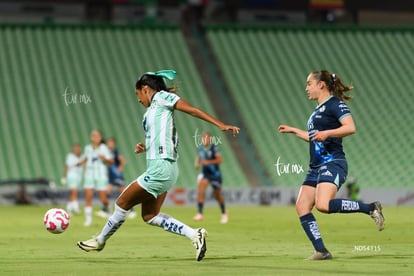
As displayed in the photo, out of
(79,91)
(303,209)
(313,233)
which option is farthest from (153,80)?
(79,91)

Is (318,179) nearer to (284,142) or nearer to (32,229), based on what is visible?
(32,229)

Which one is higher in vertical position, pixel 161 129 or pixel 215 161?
pixel 215 161

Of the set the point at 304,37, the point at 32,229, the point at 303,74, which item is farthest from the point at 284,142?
the point at 32,229

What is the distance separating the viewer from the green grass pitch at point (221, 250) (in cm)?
1102

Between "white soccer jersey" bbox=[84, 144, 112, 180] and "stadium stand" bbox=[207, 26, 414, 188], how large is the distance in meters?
11.3

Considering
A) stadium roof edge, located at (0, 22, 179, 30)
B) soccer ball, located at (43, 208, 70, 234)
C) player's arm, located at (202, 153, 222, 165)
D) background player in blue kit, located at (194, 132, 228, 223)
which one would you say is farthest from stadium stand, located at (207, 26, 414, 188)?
soccer ball, located at (43, 208, 70, 234)

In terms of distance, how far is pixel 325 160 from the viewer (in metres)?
12.2

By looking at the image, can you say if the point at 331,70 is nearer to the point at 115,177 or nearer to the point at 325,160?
the point at 115,177

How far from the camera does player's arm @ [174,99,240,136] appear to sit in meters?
11.1

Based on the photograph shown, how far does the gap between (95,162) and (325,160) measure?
1187 cm

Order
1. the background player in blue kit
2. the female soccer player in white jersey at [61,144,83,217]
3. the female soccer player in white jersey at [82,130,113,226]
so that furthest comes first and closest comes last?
the female soccer player in white jersey at [61,144,83,217] → the background player in blue kit → the female soccer player in white jersey at [82,130,113,226]

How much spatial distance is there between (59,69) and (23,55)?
1681 millimetres

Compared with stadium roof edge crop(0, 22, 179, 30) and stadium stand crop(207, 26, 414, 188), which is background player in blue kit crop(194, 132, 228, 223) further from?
stadium roof edge crop(0, 22, 179, 30)

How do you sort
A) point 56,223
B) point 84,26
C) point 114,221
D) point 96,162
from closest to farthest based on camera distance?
1. point 114,221
2. point 56,223
3. point 96,162
4. point 84,26
